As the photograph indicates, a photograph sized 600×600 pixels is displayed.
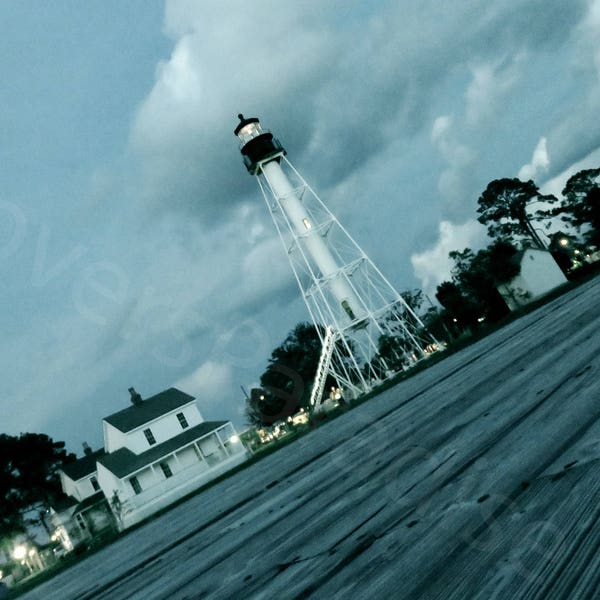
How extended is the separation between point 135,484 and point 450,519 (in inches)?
1386

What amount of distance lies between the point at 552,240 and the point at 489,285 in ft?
68.7

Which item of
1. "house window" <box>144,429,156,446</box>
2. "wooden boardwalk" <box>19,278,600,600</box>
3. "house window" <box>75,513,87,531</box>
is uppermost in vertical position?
"house window" <box>144,429,156,446</box>

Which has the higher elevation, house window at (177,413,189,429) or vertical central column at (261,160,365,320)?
vertical central column at (261,160,365,320)

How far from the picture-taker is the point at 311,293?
28.3 metres

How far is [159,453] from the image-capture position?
1294 inches

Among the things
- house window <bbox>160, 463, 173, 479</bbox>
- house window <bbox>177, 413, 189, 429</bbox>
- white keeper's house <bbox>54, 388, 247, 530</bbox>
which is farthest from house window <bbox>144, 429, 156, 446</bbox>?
house window <bbox>160, 463, 173, 479</bbox>

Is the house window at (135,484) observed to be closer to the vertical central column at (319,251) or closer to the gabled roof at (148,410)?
the gabled roof at (148,410)

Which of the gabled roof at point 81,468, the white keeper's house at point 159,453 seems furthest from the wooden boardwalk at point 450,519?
the gabled roof at point 81,468

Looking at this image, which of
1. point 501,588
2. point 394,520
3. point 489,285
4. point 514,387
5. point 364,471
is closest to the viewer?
point 501,588

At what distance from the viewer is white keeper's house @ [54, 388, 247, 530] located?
95.3ft

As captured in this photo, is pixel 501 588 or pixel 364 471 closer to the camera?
pixel 501 588

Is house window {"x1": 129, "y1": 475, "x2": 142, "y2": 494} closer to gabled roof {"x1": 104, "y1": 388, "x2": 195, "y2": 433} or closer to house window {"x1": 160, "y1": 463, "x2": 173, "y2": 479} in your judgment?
house window {"x1": 160, "y1": 463, "x2": 173, "y2": 479}

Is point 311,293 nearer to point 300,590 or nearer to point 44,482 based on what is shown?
point 300,590

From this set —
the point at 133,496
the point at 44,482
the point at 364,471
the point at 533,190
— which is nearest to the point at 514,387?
the point at 364,471
